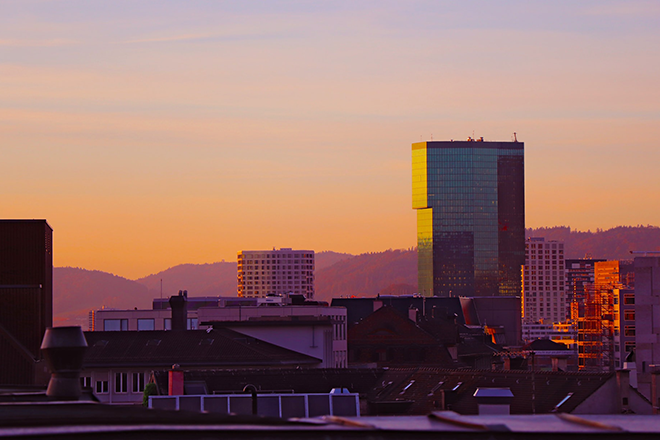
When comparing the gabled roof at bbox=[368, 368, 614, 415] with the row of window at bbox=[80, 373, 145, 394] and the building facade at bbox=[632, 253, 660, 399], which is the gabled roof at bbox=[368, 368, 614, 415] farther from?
the building facade at bbox=[632, 253, 660, 399]

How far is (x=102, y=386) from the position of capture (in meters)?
83.2

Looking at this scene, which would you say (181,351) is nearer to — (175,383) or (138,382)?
(138,382)

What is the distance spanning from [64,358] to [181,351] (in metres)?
66.4

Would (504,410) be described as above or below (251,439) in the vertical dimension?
below

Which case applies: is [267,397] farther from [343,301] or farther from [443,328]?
[343,301]

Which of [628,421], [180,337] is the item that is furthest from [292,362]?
[628,421]

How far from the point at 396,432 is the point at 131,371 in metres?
75.1

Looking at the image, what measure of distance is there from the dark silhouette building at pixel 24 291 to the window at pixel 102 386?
1828 cm

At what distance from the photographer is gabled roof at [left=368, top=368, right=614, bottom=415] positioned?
51531 millimetres

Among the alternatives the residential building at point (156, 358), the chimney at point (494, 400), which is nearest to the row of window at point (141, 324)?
the residential building at point (156, 358)

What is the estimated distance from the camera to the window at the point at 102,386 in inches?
3265

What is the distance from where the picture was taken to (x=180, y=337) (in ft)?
291

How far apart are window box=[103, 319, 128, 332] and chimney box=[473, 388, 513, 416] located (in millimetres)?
88586

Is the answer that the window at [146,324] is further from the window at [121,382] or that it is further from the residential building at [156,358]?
the window at [121,382]
